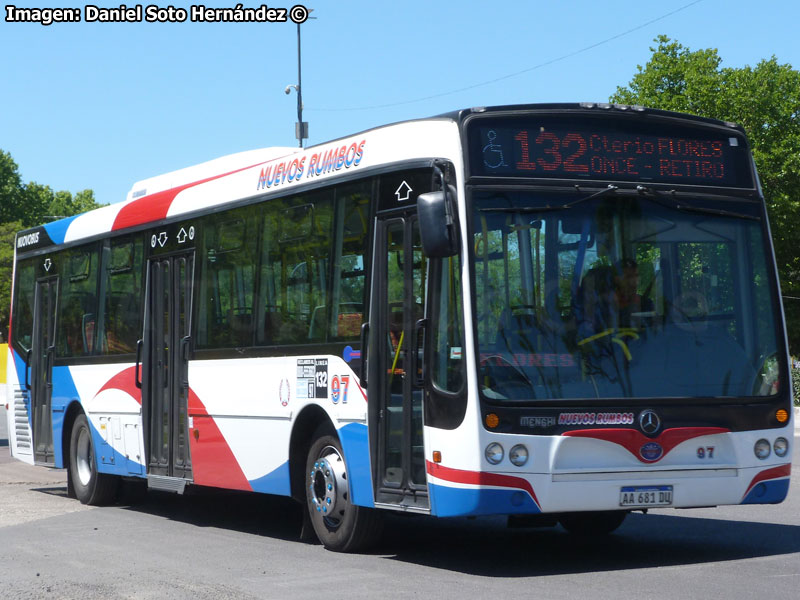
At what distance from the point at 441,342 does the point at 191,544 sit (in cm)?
349

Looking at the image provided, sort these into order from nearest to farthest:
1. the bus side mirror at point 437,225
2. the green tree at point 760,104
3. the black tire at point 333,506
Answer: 1. the bus side mirror at point 437,225
2. the black tire at point 333,506
3. the green tree at point 760,104

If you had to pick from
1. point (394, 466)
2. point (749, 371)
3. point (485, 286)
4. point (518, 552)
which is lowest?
point (518, 552)

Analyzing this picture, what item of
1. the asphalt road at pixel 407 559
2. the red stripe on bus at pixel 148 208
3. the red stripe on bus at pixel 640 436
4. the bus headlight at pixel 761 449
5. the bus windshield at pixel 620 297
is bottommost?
the asphalt road at pixel 407 559

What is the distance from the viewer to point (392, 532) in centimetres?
1201

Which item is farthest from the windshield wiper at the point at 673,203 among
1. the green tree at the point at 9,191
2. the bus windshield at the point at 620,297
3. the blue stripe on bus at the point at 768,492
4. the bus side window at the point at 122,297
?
the green tree at the point at 9,191

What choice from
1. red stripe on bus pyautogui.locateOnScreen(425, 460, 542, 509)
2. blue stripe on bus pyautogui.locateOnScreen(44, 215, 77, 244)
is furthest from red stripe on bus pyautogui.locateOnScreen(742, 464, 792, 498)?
blue stripe on bus pyautogui.locateOnScreen(44, 215, 77, 244)

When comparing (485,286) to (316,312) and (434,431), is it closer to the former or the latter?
(434,431)

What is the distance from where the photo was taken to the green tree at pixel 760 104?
2287 inches

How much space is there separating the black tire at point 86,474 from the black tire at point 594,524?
6233 millimetres

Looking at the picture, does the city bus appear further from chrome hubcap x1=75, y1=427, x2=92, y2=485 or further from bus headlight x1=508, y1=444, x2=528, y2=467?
chrome hubcap x1=75, y1=427, x2=92, y2=485

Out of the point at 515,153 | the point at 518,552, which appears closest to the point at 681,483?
the point at 518,552

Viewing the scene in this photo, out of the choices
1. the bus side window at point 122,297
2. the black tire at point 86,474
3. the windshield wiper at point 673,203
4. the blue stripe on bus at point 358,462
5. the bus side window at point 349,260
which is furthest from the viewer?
the black tire at point 86,474

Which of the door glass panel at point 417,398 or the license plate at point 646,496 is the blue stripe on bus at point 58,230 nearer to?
the door glass panel at point 417,398

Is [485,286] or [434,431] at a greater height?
[485,286]
